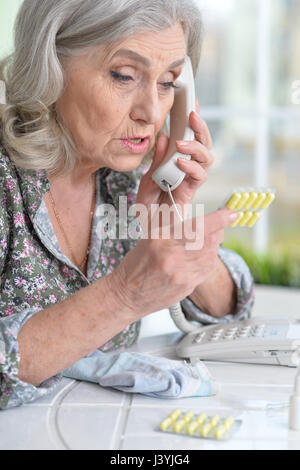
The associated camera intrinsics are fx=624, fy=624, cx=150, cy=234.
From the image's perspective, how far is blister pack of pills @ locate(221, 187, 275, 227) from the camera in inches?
40.9

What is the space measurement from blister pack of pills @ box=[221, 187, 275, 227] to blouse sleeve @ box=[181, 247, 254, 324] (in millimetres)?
479

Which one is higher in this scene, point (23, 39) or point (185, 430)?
point (23, 39)

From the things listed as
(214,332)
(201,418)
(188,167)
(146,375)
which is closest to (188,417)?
(201,418)

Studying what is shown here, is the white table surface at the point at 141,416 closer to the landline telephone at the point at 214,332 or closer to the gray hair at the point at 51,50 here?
the landline telephone at the point at 214,332

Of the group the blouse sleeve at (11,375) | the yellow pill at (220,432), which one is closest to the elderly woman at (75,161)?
the blouse sleeve at (11,375)

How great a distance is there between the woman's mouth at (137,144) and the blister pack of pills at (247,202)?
1.22ft

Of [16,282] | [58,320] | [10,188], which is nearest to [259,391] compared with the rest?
[58,320]

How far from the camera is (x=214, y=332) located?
1.40m

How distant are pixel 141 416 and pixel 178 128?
791 mm

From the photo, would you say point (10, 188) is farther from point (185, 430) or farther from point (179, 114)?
point (185, 430)

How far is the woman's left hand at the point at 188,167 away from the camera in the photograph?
56.0 inches

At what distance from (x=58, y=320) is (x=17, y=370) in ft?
0.35

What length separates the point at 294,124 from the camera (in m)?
4.11

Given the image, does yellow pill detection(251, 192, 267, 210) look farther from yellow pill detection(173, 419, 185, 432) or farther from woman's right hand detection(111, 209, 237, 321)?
yellow pill detection(173, 419, 185, 432)
